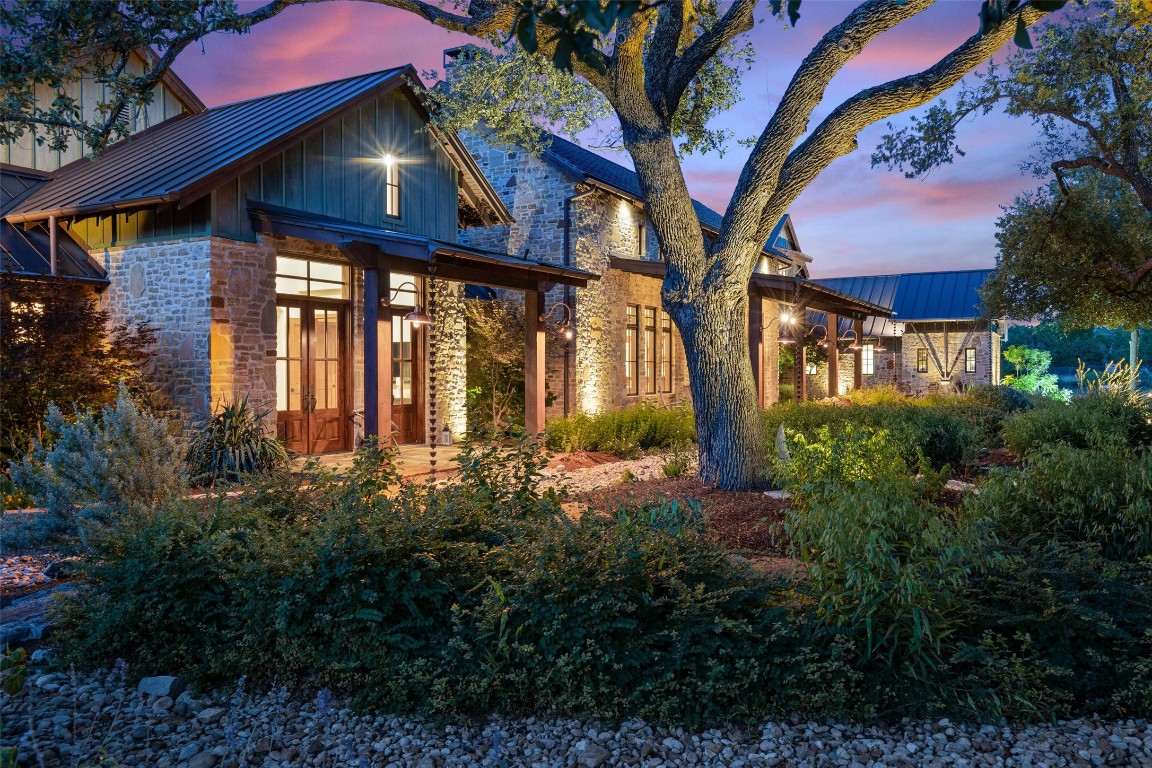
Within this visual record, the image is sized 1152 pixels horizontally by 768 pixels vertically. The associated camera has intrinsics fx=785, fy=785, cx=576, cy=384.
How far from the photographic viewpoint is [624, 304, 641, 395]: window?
56.4 feet

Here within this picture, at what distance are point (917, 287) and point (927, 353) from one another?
2578 millimetres

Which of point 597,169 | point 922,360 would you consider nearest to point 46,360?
point 597,169

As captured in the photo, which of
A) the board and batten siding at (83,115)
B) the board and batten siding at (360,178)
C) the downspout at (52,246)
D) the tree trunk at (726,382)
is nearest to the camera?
the tree trunk at (726,382)

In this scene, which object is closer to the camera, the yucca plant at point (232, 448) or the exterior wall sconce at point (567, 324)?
the yucca plant at point (232, 448)

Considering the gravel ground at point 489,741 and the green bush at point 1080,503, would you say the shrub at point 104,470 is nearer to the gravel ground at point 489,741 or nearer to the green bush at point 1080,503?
the gravel ground at point 489,741

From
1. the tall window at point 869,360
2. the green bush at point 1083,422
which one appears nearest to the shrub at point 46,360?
the green bush at point 1083,422

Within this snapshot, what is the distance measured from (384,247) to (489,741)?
301 inches

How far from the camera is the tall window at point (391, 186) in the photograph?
41.6ft

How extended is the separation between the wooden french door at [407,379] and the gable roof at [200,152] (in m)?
3.06

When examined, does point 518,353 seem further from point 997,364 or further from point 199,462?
point 997,364

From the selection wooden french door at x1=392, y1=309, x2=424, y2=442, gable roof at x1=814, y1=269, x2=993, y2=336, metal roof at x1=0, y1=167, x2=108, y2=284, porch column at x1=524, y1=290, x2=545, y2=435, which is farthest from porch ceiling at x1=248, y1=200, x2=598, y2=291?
gable roof at x1=814, y1=269, x2=993, y2=336

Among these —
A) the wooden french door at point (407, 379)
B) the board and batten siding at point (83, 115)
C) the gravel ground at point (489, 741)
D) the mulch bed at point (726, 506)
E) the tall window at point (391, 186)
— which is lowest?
the gravel ground at point (489, 741)

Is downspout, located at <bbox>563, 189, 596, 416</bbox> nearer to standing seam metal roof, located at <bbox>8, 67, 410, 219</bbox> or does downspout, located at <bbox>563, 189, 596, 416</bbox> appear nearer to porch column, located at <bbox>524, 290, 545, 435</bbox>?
porch column, located at <bbox>524, 290, 545, 435</bbox>

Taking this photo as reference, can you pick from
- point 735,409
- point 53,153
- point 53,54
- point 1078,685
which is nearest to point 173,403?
point 53,54
